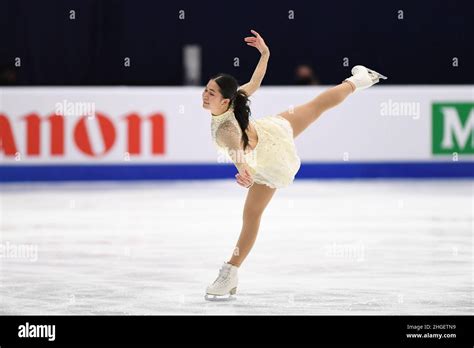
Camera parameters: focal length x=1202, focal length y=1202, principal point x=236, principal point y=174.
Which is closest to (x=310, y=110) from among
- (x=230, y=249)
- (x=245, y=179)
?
(x=245, y=179)

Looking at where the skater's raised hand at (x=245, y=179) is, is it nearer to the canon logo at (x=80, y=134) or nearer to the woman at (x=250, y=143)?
the woman at (x=250, y=143)

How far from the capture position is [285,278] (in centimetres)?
703

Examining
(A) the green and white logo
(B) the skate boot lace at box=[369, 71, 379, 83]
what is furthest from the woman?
(A) the green and white logo

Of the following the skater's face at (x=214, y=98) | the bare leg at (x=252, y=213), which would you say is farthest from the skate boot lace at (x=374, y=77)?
the skater's face at (x=214, y=98)

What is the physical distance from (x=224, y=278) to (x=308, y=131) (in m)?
7.66

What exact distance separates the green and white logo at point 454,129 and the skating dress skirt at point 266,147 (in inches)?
303

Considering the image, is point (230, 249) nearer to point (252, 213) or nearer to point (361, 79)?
point (361, 79)

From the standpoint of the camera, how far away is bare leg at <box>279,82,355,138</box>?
646 centimetres

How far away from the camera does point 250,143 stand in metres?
6.10

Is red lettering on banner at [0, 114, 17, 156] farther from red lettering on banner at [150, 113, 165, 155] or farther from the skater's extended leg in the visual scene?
the skater's extended leg

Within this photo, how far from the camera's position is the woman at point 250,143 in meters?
5.94

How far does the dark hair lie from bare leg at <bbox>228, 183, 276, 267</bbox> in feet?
1.02
